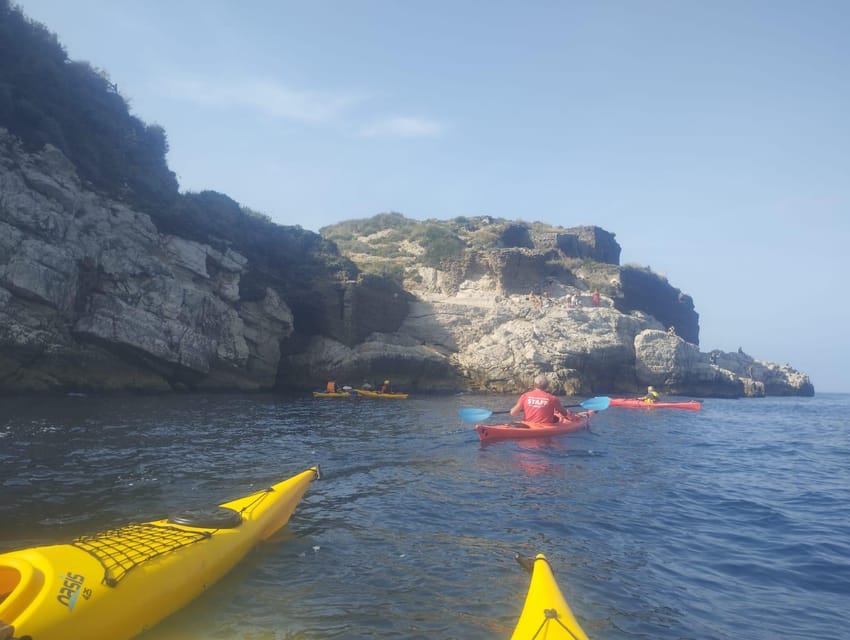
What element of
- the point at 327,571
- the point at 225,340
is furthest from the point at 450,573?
the point at 225,340

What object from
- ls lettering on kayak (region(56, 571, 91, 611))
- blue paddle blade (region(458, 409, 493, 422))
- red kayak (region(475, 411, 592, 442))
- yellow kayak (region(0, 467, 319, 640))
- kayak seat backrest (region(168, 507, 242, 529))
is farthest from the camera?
blue paddle blade (region(458, 409, 493, 422))

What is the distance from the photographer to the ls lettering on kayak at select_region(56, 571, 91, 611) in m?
3.35

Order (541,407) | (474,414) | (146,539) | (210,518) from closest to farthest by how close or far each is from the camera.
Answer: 1. (146,539)
2. (210,518)
3. (541,407)
4. (474,414)

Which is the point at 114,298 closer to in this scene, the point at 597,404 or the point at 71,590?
the point at 597,404

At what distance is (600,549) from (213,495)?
5.05 meters

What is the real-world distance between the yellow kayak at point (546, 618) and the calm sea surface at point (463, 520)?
0.49 meters

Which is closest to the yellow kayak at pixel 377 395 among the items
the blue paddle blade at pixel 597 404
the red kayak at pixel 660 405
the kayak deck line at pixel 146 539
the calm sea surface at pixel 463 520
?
the red kayak at pixel 660 405

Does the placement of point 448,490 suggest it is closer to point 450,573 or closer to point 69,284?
point 450,573

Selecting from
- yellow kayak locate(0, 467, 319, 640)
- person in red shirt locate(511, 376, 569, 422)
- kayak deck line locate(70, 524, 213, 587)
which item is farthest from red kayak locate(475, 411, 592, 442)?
kayak deck line locate(70, 524, 213, 587)

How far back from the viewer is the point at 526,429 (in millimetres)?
12492

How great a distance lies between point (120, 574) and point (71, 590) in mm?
421

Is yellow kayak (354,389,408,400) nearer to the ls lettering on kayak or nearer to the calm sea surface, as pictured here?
the calm sea surface

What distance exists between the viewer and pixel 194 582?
448 centimetres

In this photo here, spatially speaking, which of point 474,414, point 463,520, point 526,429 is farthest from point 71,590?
point 474,414
